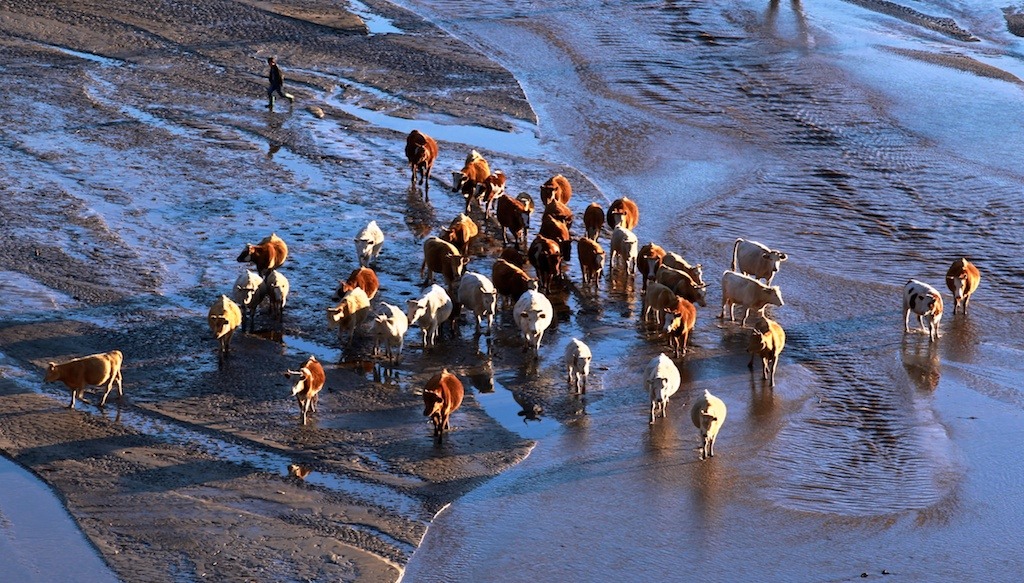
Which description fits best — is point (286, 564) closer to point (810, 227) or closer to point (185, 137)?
point (810, 227)

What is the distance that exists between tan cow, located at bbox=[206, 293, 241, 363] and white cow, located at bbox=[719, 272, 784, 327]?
21.3 ft

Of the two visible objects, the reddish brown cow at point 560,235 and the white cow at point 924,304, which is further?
the reddish brown cow at point 560,235

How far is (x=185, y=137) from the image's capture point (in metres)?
24.6

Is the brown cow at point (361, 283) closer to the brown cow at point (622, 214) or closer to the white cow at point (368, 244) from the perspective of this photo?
the white cow at point (368, 244)

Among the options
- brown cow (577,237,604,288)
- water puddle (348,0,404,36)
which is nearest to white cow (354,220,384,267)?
brown cow (577,237,604,288)

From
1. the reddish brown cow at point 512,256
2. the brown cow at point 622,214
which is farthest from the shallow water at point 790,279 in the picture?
the reddish brown cow at point 512,256

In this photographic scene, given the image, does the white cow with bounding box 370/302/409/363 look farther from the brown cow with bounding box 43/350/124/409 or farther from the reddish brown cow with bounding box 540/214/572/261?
the reddish brown cow with bounding box 540/214/572/261

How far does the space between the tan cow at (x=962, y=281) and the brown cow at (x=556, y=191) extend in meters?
6.24

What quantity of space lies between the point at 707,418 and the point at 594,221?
7.22 m

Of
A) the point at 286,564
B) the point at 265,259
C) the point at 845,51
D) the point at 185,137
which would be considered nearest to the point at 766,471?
the point at 286,564

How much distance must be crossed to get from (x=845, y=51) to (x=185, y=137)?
58.3ft

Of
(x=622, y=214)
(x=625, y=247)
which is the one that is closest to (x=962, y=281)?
(x=625, y=247)

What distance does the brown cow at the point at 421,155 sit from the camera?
2269 cm

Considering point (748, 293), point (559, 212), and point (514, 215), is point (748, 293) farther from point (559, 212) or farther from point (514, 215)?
point (514, 215)
